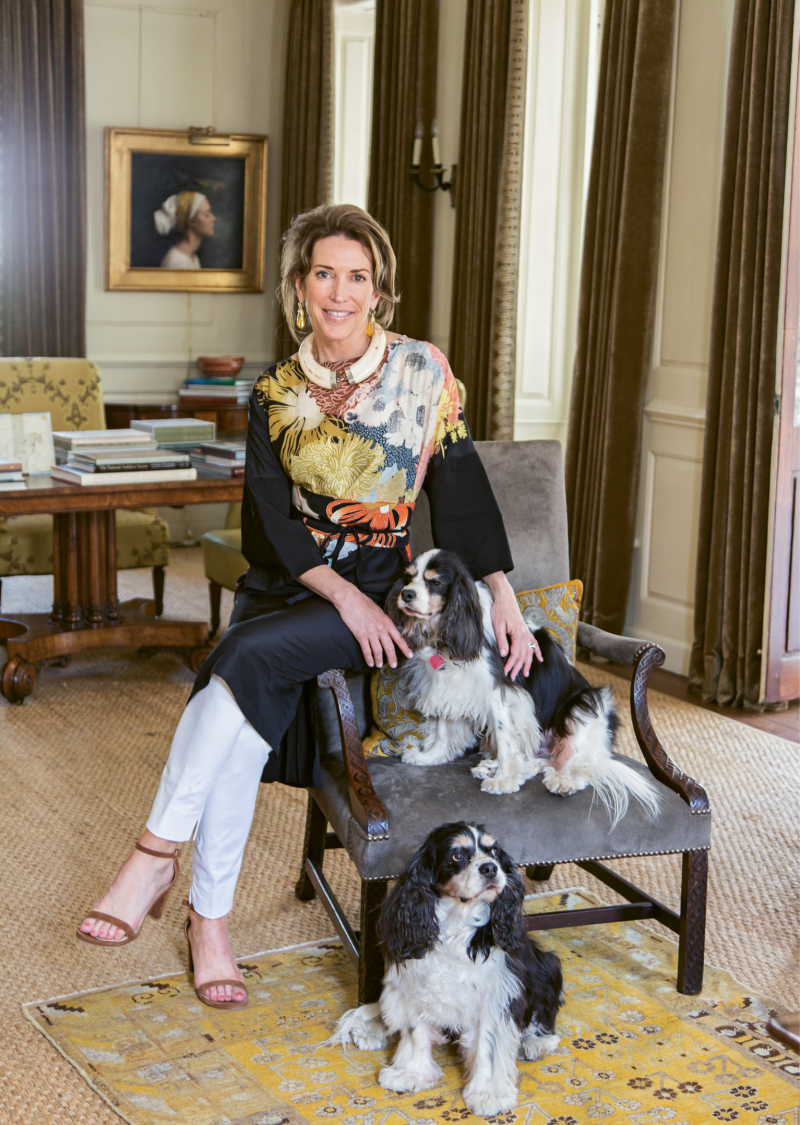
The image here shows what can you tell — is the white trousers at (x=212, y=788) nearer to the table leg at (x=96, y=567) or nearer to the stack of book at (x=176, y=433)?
the table leg at (x=96, y=567)

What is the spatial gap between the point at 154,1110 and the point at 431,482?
1307 mm

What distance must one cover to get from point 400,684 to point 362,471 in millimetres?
446

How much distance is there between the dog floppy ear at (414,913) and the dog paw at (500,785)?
317 millimetres

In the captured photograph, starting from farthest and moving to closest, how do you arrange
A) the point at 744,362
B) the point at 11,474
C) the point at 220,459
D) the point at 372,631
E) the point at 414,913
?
1. the point at 220,459
2. the point at 744,362
3. the point at 11,474
4. the point at 372,631
5. the point at 414,913

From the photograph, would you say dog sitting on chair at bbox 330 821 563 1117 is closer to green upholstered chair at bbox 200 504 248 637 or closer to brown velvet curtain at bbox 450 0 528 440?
green upholstered chair at bbox 200 504 248 637

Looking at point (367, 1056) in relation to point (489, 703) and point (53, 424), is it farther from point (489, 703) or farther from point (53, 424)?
point (53, 424)

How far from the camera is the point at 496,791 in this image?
220cm

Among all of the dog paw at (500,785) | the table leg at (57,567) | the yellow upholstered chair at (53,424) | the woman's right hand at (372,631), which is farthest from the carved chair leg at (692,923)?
the yellow upholstered chair at (53,424)

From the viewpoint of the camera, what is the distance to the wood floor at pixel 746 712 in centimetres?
402

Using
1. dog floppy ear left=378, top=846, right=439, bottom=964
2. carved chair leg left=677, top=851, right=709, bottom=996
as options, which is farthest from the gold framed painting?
dog floppy ear left=378, top=846, right=439, bottom=964

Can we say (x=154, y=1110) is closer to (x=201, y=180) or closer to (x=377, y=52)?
(x=377, y=52)

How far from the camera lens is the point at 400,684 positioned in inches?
93.9

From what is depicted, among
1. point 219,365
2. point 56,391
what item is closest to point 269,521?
point 56,391

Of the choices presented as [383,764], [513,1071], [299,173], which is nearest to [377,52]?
[299,173]
